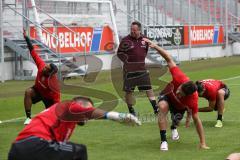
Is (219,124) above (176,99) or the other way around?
the other way around

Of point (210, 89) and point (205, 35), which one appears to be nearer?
point (210, 89)

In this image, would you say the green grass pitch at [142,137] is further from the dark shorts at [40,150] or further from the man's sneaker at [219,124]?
the dark shorts at [40,150]

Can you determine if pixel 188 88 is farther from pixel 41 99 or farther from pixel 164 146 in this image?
pixel 41 99

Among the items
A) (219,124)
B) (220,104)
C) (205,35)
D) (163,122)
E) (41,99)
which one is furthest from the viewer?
(205,35)

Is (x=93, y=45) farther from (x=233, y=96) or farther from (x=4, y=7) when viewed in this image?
(x=233, y=96)

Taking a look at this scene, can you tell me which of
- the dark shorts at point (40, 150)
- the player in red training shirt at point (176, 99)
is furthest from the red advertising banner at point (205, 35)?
the dark shorts at point (40, 150)

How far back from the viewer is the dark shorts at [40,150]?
6.19 m

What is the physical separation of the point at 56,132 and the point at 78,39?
22356mm

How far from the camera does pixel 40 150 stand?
621 centimetres

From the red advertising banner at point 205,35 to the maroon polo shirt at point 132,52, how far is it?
78.3ft

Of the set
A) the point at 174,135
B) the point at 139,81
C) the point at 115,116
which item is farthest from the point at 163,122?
the point at 115,116

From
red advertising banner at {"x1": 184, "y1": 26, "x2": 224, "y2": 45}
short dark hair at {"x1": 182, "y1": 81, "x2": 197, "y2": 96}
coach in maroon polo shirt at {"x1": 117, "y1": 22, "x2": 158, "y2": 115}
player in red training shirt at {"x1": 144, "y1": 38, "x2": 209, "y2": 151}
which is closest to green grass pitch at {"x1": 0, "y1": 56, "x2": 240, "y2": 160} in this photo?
player in red training shirt at {"x1": 144, "y1": 38, "x2": 209, "y2": 151}

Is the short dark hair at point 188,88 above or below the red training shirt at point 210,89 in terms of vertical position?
above

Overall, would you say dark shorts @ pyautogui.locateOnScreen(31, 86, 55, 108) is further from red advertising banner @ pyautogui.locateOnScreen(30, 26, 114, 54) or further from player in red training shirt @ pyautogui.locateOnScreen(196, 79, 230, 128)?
red advertising banner @ pyautogui.locateOnScreen(30, 26, 114, 54)
